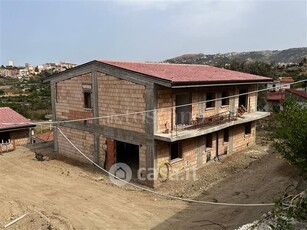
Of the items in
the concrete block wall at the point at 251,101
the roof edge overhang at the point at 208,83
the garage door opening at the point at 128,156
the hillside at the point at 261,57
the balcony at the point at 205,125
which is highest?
the hillside at the point at 261,57

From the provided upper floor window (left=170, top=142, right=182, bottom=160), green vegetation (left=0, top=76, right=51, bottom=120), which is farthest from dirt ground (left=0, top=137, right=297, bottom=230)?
green vegetation (left=0, top=76, right=51, bottom=120)

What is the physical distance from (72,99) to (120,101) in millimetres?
4748

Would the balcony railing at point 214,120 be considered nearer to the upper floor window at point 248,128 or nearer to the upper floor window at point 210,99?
the upper floor window at point 210,99

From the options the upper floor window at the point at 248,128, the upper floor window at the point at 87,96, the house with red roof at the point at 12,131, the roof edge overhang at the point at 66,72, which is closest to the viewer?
the roof edge overhang at the point at 66,72

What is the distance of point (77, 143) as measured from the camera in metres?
20.6

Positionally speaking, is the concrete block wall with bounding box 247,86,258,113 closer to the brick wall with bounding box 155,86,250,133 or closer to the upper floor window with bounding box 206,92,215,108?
the brick wall with bounding box 155,86,250,133

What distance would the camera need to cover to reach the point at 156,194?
15.3 meters

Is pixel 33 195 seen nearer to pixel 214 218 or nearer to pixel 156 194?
pixel 156 194

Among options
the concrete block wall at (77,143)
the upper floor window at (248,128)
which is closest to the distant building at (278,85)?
the upper floor window at (248,128)

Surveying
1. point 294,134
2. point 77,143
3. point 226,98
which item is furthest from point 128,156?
point 294,134

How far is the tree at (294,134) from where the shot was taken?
28.3ft

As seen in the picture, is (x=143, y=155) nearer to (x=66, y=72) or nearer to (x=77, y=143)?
(x=77, y=143)

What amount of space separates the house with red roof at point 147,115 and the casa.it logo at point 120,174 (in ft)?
1.44

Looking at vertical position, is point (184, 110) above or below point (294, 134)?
below
